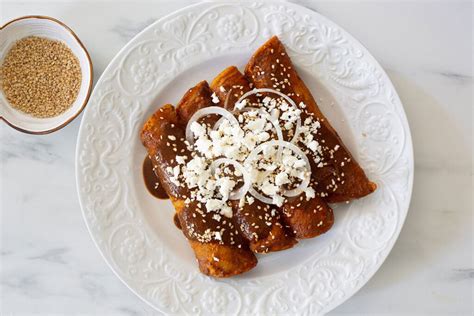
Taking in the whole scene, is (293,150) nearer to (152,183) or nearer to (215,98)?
(215,98)

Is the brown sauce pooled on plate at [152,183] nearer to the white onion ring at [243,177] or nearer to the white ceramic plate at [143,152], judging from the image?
the white ceramic plate at [143,152]

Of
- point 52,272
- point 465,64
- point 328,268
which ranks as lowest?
point 52,272

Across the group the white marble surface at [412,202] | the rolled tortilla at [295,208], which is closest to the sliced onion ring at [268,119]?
the rolled tortilla at [295,208]

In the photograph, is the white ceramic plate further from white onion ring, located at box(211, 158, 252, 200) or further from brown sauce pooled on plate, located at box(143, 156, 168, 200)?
white onion ring, located at box(211, 158, 252, 200)

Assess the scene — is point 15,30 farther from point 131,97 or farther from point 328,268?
point 328,268

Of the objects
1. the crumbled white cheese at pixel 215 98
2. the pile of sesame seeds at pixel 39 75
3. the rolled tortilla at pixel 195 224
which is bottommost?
the rolled tortilla at pixel 195 224

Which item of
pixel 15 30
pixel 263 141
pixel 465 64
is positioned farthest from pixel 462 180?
pixel 15 30
